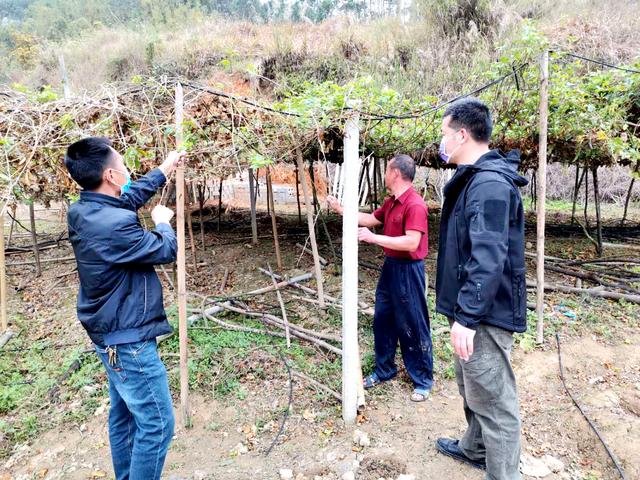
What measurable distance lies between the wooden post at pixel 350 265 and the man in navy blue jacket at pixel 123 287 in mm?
1345

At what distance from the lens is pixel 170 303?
5266 millimetres

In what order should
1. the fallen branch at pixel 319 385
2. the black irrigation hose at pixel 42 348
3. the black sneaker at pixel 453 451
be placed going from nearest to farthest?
1. the black sneaker at pixel 453 451
2. the fallen branch at pixel 319 385
3. the black irrigation hose at pixel 42 348

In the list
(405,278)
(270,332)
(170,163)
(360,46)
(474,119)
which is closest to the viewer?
(474,119)

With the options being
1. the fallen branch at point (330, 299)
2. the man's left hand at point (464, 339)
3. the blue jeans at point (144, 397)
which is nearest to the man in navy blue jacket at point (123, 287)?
the blue jeans at point (144, 397)

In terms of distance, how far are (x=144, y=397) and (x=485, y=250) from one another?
73.7 inches

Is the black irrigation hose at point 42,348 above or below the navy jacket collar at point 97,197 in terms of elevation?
below

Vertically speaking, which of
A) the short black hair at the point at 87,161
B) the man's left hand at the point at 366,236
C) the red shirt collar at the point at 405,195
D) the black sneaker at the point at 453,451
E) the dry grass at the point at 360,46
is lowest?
the black sneaker at the point at 453,451

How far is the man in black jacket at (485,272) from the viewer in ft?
6.23

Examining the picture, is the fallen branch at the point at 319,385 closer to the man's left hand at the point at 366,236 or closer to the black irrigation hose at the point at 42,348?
the man's left hand at the point at 366,236

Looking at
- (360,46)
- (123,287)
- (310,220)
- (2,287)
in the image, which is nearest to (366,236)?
(310,220)

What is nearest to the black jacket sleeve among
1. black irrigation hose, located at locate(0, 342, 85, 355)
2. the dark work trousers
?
the dark work trousers

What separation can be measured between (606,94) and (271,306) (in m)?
5.13

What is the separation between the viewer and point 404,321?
3275 mm

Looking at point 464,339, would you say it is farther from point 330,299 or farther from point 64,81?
point 64,81
